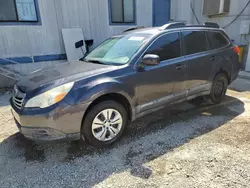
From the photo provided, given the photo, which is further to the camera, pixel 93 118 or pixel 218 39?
pixel 218 39

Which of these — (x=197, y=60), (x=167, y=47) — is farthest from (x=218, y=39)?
(x=167, y=47)

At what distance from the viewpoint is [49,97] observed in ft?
7.91

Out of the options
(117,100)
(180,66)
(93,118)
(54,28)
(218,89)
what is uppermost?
(54,28)

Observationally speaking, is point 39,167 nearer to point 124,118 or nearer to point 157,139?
point 124,118

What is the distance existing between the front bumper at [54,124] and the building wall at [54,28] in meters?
4.57

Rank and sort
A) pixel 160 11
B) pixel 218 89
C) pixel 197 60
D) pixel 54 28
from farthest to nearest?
pixel 160 11
pixel 54 28
pixel 218 89
pixel 197 60

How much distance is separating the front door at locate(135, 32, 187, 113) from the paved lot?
50cm

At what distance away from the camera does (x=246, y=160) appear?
2.49m

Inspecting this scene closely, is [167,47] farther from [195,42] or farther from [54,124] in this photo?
[54,124]

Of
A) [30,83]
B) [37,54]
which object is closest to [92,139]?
[30,83]

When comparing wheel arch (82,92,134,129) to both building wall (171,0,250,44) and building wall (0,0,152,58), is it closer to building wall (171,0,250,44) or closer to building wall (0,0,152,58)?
building wall (0,0,152,58)

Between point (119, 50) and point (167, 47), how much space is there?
0.80 m

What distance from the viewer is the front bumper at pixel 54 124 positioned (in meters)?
2.39

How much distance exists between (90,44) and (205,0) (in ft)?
17.6
